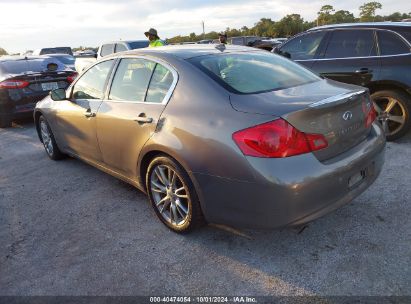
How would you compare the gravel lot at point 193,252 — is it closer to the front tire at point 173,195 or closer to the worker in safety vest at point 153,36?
the front tire at point 173,195

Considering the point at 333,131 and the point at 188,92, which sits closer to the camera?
the point at 333,131

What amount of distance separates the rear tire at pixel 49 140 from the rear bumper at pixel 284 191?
3317 millimetres

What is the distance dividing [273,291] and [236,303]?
0.27m

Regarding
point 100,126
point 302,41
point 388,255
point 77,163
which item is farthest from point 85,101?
A: point 302,41

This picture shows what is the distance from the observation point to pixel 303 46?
609 cm

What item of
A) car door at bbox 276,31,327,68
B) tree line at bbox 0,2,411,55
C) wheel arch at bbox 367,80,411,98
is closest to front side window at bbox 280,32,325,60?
car door at bbox 276,31,327,68

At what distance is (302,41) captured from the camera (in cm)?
611

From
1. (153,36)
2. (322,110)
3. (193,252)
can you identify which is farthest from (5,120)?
(322,110)

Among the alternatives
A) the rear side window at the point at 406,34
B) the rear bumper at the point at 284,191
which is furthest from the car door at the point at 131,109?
the rear side window at the point at 406,34

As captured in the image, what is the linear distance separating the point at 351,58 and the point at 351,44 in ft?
0.77

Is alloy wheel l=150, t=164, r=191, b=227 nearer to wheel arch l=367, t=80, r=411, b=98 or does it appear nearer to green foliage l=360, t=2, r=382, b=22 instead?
wheel arch l=367, t=80, r=411, b=98

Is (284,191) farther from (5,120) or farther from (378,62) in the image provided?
(5,120)

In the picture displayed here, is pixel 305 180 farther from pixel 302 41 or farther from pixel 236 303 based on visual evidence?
pixel 302 41

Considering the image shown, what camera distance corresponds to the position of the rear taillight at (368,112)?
2.93 m
